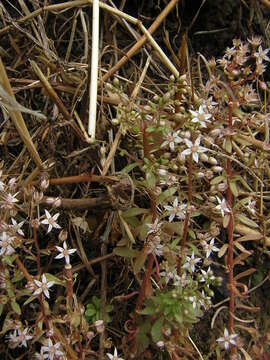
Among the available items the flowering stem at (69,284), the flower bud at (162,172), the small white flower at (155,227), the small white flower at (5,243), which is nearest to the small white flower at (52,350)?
the flowering stem at (69,284)

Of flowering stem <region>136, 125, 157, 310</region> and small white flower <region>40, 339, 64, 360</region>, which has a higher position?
flowering stem <region>136, 125, 157, 310</region>

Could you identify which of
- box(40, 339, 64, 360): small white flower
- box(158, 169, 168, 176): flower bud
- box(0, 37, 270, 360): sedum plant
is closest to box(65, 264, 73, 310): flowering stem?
box(0, 37, 270, 360): sedum plant

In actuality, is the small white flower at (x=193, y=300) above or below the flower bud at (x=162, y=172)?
below

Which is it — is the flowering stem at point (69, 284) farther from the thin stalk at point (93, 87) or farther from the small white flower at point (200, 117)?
the small white flower at point (200, 117)

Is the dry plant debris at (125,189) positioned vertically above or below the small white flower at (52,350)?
above

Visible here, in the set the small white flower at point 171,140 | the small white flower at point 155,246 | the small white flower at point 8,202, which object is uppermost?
the small white flower at point 171,140

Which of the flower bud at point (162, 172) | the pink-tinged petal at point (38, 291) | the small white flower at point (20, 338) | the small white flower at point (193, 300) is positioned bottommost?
the small white flower at point (20, 338)

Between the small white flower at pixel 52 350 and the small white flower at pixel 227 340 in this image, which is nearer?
the small white flower at pixel 52 350

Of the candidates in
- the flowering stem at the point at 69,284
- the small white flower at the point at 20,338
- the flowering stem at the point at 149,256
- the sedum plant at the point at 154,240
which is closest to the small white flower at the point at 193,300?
the sedum plant at the point at 154,240

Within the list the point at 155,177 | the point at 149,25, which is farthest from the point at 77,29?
the point at 155,177

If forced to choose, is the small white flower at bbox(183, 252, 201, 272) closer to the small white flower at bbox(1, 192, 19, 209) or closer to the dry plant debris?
the dry plant debris

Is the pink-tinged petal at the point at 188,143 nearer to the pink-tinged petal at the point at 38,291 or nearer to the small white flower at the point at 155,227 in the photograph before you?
the small white flower at the point at 155,227

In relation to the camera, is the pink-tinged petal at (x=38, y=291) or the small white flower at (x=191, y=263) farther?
the small white flower at (x=191, y=263)
